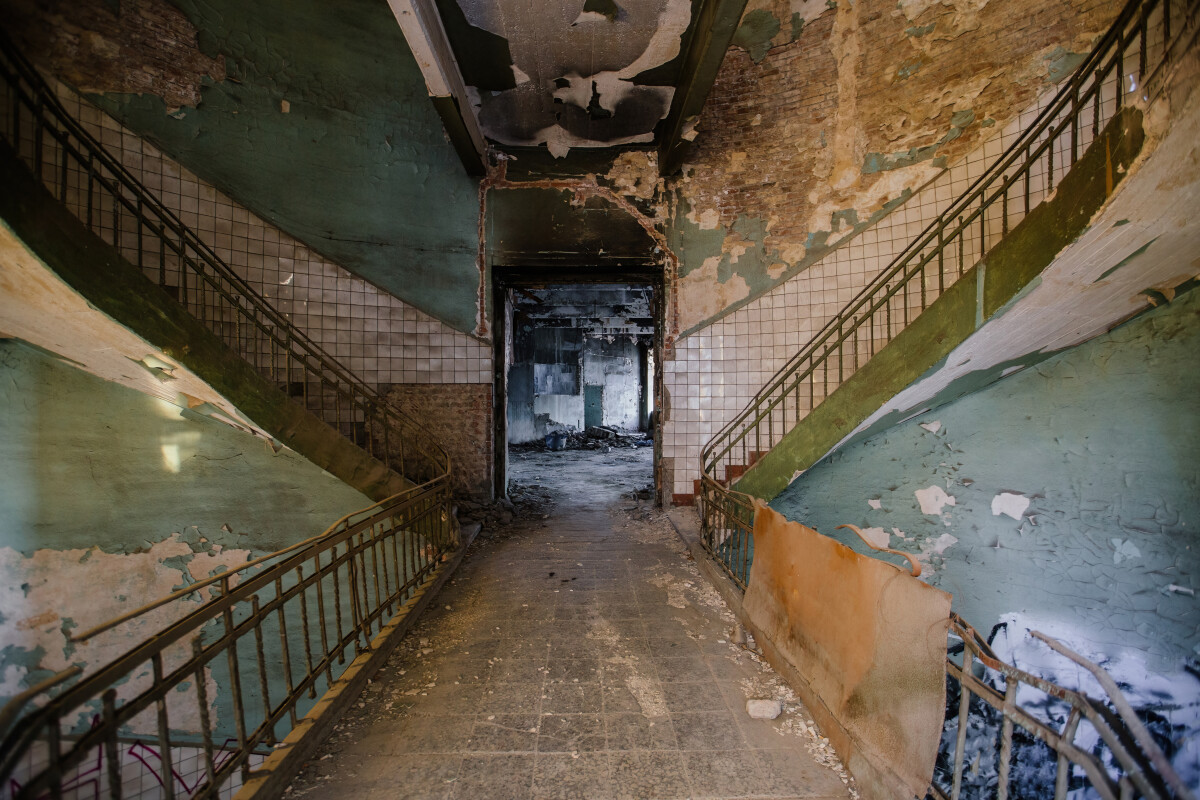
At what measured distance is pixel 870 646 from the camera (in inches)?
92.1

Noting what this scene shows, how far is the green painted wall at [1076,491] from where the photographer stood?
12.6 feet

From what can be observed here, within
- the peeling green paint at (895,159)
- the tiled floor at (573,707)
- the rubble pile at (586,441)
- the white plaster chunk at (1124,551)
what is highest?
the peeling green paint at (895,159)

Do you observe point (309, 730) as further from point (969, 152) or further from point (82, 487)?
point (969, 152)

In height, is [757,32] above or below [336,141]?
above

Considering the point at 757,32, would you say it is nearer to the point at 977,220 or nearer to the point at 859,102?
the point at 859,102

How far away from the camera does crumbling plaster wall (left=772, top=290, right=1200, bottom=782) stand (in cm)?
384

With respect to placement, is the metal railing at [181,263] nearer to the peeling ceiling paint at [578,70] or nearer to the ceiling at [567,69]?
the ceiling at [567,69]

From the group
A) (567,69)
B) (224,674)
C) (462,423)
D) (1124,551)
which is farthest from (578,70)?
(224,674)

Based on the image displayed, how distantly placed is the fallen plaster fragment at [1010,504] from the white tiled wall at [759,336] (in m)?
2.03

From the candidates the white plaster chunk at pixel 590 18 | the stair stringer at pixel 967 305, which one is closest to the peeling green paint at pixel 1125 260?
the stair stringer at pixel 967 305

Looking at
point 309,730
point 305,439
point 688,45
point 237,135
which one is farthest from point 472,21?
point 309,730

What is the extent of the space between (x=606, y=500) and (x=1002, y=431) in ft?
16.6

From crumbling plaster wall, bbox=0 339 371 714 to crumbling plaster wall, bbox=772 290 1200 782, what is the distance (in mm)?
6264

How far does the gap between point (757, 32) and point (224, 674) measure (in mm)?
9723
